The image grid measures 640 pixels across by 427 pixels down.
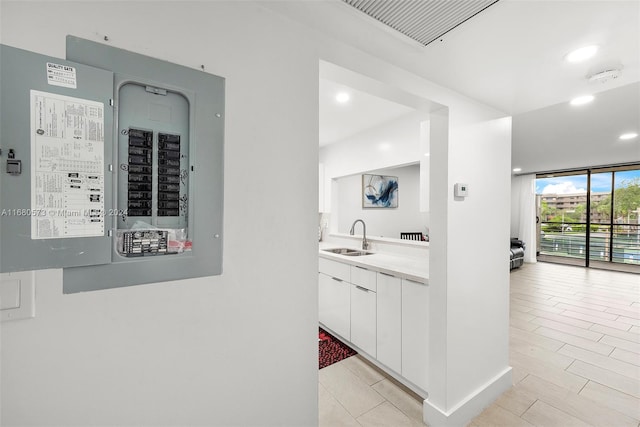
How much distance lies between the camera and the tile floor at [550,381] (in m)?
1.94

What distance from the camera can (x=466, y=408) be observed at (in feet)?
6.18

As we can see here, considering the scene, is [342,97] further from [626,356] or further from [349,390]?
[626,356]

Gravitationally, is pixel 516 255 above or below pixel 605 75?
below

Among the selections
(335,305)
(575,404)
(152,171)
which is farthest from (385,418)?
(152,171)

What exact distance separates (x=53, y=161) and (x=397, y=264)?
243 centimetres

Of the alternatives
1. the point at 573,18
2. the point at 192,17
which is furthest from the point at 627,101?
the point at 192,17

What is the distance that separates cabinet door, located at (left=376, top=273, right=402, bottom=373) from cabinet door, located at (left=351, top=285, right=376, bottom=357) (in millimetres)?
64

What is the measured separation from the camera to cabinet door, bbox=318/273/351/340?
280 cm

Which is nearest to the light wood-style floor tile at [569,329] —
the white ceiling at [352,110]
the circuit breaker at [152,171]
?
the white ceiling at [352,110]

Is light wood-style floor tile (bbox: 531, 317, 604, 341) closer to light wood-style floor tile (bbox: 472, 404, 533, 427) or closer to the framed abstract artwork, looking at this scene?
light wood-style floor tile (bbox: 472, 404, 533, 427)

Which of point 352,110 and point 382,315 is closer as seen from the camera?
point 382,315

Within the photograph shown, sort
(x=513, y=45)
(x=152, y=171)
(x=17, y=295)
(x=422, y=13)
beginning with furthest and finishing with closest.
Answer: (x=513, y=45)
(x=422, y=13)
(x=152, y=171)
(x=17, y=295)

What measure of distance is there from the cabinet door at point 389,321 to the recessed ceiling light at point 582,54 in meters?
1.71

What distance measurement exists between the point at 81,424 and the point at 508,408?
102 inches
